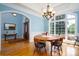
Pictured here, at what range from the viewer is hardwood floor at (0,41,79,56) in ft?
7.17

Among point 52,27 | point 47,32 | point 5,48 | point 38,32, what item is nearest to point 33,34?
point 38,32

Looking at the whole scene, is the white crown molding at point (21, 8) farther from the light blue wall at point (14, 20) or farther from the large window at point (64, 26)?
the large window at point (64, 26)

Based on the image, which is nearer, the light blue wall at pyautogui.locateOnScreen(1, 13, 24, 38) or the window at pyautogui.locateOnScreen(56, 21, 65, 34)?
the light blue wall at pyautogui.locateOnScreen(1, 13, 24, 38)

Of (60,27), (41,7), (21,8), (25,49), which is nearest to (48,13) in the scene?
(41,7)

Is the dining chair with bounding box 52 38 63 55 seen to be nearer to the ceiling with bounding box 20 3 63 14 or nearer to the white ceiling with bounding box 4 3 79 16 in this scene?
the white ceiling with bounding box 4 3 79 16

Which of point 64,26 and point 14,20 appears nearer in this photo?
point 14,20

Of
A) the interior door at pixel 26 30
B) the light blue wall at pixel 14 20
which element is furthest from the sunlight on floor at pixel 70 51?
the light blue wall at pixel 14 20

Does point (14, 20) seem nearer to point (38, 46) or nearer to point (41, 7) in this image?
point (41, 7)

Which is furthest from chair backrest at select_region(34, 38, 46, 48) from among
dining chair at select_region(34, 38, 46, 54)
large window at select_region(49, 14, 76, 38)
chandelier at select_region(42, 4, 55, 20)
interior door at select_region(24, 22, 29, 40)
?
chandelier at select_region(42, 4, 55, 20)

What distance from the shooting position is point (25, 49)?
2229 mm

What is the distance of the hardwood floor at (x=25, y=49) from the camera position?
2186 mm

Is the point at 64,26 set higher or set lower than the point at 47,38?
higher

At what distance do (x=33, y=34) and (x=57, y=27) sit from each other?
584mm

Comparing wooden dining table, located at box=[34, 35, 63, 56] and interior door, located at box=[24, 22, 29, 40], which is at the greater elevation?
interior door, located at box=[24, 22, 29, 40]
